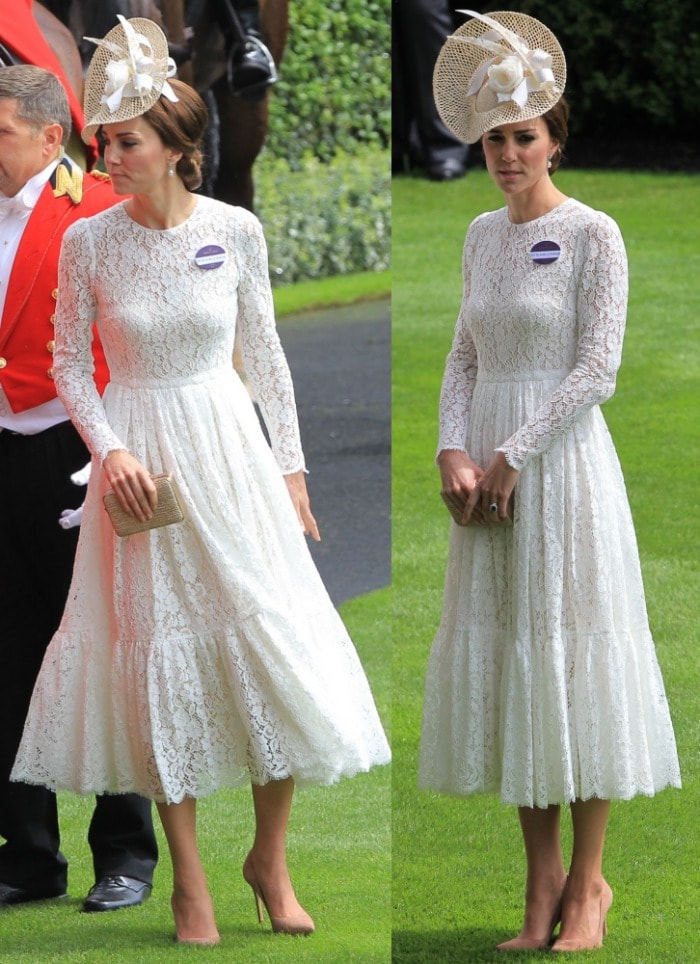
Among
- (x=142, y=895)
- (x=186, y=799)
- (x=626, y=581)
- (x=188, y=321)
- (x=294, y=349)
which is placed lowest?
(x=294, y=349)

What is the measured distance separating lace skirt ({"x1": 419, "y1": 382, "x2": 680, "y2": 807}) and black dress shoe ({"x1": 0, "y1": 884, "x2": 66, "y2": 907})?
38.0 inches

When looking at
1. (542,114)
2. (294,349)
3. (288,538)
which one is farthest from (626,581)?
(294,349)

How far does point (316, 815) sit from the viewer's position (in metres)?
3.43

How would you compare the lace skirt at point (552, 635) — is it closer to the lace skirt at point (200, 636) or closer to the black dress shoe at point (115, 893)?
the lace skirt at point (200, 636)

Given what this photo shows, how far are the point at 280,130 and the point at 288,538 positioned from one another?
2.47m

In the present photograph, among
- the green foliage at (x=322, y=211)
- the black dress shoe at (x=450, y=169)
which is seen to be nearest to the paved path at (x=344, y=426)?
the green foliage at (x=322, y=211)

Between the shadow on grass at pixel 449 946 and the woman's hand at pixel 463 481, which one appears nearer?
the woman's hand at pixel 463 481

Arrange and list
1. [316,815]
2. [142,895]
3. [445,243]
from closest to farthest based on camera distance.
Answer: [142,895] < [316,815] < [445,243]

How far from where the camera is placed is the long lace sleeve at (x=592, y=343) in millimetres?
2592

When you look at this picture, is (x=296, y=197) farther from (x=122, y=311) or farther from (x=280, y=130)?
(x=122, y=311)

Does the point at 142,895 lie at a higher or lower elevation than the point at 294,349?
higher

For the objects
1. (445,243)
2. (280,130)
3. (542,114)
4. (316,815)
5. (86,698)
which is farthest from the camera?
(280,130)

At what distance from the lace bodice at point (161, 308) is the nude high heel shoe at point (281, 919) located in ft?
2.63

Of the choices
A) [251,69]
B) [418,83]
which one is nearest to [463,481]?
[418,83]
